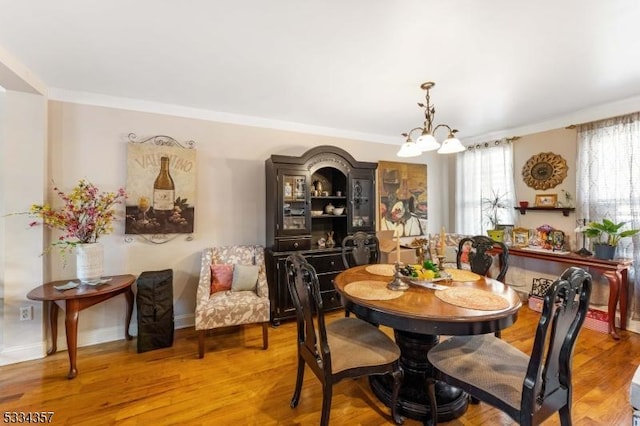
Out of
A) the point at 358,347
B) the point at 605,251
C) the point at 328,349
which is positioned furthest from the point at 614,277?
the point at 328,349

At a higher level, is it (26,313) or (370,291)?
(370,291)

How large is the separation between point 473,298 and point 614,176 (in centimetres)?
301

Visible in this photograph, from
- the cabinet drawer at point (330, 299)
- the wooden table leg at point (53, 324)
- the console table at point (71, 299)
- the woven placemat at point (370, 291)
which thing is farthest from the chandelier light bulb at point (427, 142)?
the wooden table leg at point (53, 324)

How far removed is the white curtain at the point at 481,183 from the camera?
4125mm

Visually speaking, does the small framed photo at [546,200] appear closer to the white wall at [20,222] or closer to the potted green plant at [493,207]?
the potted green plant at [493,207]

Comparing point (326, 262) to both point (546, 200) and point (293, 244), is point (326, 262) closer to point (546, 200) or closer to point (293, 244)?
point (293, 244)

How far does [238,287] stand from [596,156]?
4486 millimetres

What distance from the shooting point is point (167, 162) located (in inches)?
118

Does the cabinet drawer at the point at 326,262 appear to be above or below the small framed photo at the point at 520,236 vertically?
below

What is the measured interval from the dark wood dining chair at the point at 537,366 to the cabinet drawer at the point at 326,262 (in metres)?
1.85

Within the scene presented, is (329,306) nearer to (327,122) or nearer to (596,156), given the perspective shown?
(327,122)

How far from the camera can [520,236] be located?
3885 millimetres

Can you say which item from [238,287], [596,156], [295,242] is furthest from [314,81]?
[596,156]

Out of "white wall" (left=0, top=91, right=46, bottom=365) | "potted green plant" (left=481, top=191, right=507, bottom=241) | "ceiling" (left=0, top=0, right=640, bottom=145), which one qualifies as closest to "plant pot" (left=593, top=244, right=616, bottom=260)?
"potted green plant" (left=481, top=191, right=507, bottom=241)
